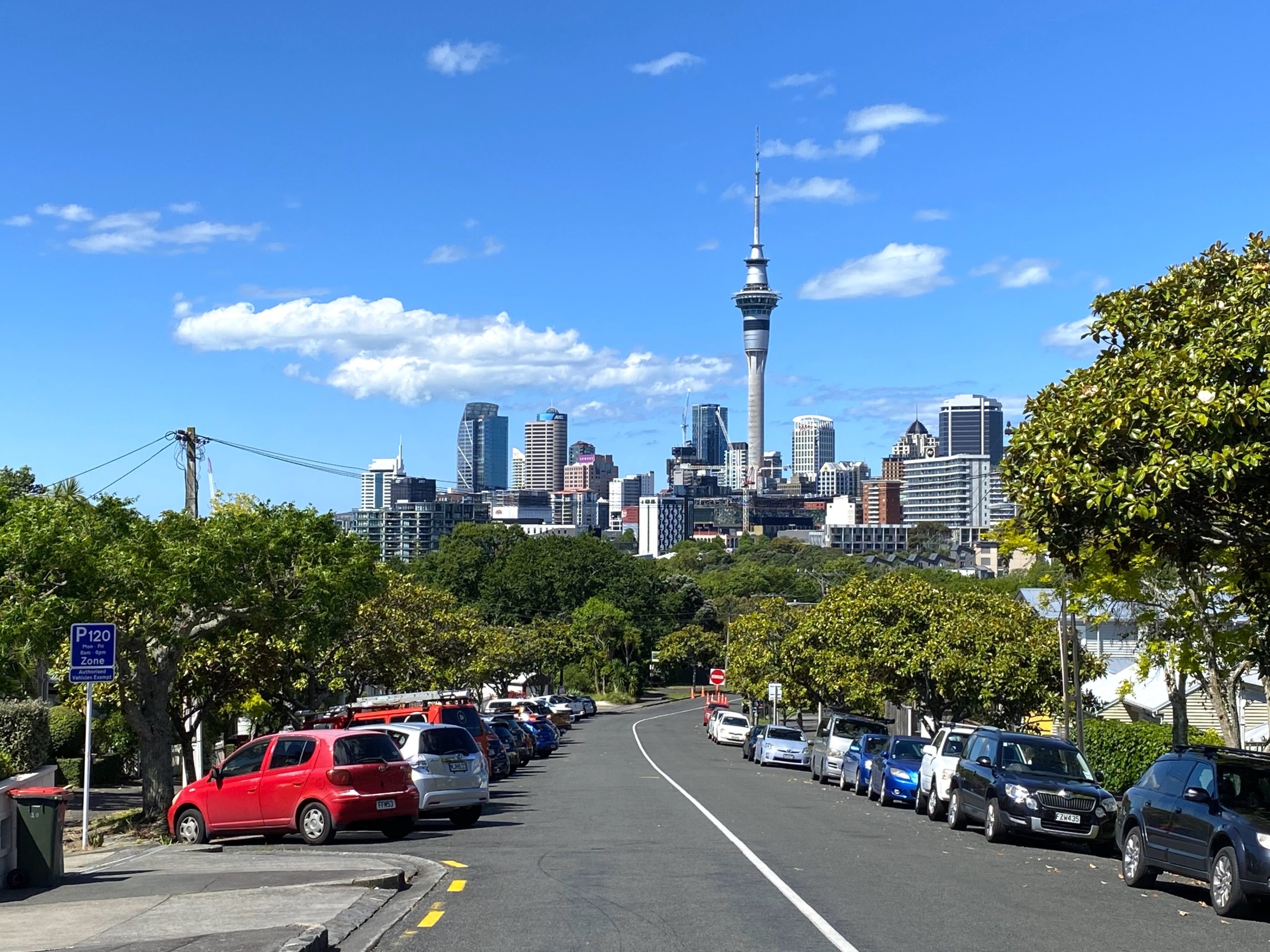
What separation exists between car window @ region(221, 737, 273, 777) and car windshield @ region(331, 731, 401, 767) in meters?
1.20

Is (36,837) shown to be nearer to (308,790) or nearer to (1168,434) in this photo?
(308,790)

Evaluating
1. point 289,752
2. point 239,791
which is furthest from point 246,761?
point 289,752

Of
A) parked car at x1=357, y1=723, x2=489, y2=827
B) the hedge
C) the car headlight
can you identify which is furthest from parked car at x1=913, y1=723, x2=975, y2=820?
parked car at x1=357, y1=723, x2=489, y2=827

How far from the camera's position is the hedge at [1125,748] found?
97.8 feet

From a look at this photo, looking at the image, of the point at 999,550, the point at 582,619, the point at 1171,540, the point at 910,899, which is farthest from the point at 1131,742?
the point at 582,619

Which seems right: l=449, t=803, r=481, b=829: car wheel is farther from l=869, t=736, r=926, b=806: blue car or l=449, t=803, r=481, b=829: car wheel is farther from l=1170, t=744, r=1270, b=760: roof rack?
l=1170, t=744, r=1270, b=760: roof rack

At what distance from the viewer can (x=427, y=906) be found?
1312 cm

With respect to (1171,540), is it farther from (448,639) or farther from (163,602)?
(448,639)

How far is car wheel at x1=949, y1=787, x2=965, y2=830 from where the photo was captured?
2309cm

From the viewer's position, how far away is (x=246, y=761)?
20.2 m

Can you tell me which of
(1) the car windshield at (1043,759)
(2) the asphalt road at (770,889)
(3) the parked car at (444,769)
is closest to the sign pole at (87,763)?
(2) the asphalt road at (770,889)

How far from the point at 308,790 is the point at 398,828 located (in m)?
1.44

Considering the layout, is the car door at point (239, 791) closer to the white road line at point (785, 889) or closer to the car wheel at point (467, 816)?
the car wheel at point (467, 816)

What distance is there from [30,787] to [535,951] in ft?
24.6
